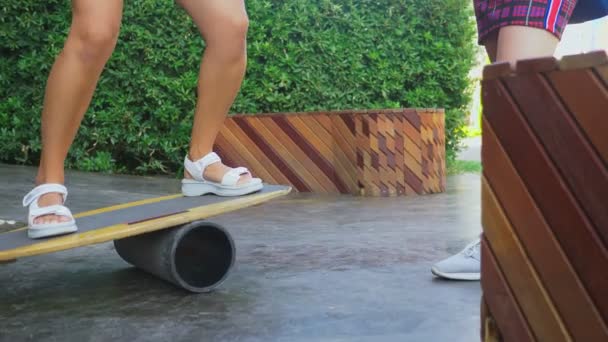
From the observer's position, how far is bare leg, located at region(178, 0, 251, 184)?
2535 mm

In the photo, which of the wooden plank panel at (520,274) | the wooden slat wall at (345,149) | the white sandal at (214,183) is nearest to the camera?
the wooden plank panel at (520,274)

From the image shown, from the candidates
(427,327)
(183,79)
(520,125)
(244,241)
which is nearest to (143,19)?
(183,79)

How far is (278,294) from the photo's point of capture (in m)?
2.29

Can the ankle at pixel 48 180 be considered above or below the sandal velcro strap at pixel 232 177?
above

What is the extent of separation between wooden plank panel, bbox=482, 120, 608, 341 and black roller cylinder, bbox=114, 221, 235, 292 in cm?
110

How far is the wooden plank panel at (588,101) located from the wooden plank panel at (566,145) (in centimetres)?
1

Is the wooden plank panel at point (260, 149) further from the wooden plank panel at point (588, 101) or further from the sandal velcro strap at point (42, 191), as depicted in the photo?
the wooden plank panel at point (588, 101)

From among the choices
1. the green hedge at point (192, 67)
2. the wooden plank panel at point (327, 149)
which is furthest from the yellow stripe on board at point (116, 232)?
the green hedge at point (192, 67)

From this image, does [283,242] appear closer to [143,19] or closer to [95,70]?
[95,70]

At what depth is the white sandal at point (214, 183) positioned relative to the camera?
2.58 metres

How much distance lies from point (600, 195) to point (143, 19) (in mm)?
5277

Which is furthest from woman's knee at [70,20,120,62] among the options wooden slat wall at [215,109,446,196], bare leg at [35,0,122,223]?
wooden slat wall at [215,109,446,196]

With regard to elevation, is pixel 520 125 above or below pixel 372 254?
above

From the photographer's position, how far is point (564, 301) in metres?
1.34
